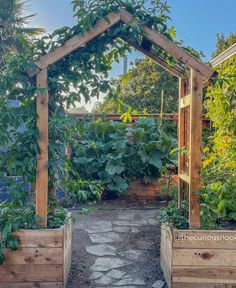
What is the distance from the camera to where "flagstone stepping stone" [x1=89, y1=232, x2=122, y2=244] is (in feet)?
11.6

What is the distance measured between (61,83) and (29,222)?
1064mm

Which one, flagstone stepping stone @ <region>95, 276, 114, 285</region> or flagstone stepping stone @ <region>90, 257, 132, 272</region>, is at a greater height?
flagstone stepping stone @ <region>90, 257, 132, 272</region>

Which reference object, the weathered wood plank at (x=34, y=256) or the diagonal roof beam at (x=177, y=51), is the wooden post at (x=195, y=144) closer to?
the diagonal roof beam at (x=177, y=51)

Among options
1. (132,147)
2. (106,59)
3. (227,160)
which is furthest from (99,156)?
(106,59)

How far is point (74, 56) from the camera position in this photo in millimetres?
2424

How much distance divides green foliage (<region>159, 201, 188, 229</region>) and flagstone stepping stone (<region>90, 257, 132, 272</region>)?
58 cm

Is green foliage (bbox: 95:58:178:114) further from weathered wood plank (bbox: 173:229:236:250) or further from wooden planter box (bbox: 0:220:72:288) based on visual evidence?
wooden planter box (bbox: 0:220:72:288)

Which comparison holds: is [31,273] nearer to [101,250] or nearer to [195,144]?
[101,250]

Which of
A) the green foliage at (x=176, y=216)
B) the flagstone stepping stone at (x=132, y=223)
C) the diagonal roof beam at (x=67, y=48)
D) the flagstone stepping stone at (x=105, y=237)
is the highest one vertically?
the diagonal roof beam at (x=67, y=48)

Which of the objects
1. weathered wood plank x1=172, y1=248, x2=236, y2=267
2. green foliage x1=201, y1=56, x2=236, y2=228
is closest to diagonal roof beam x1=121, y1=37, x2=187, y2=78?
green foliage x1=201, y1=56, x2=236, y2=228

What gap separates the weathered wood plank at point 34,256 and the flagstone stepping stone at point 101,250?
37.5 inches

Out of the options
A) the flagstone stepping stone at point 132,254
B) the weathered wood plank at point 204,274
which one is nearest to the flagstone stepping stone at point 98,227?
the flagstone stepping stone at point 132,254

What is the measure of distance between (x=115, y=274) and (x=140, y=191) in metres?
3.00

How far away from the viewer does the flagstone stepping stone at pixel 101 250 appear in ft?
10.4
